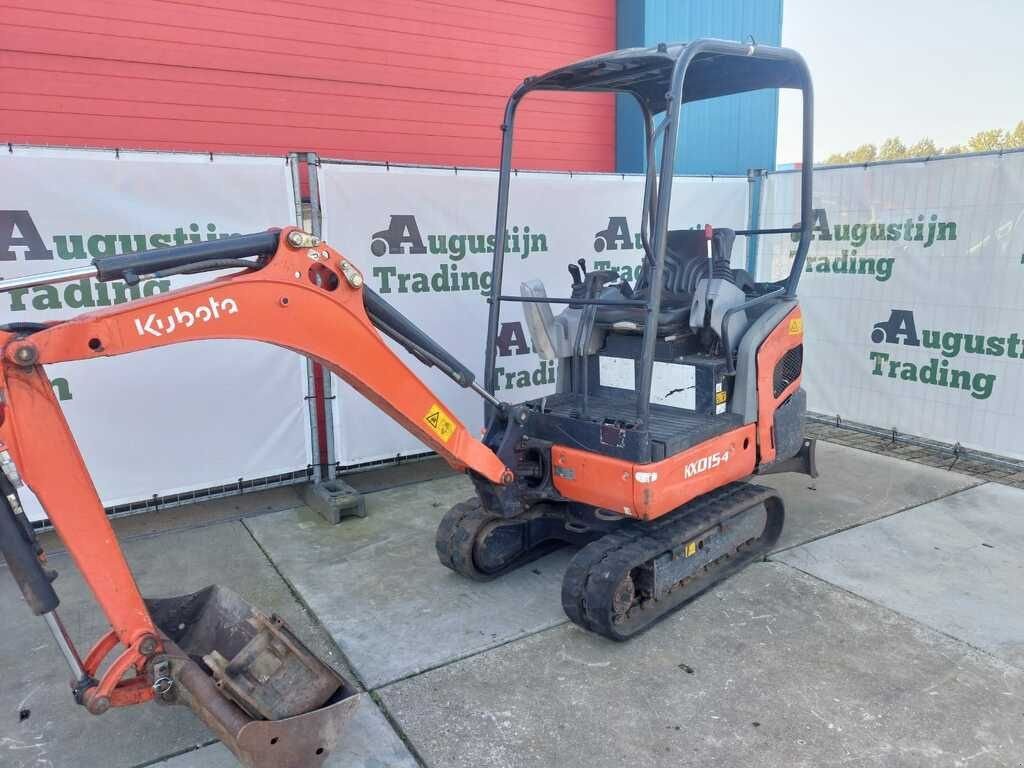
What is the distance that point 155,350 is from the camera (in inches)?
204

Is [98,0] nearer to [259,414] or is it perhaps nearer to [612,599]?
[259,414]

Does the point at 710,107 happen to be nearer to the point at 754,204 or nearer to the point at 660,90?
the point at 754,204

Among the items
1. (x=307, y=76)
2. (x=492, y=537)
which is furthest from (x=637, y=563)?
(x=307, y=76)

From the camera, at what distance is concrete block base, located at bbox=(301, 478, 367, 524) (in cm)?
543

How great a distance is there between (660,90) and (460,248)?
1981mm

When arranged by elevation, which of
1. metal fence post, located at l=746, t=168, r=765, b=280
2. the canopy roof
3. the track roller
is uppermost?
the canopy roof

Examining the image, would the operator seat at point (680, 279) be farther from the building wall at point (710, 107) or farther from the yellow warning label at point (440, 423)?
the building wall at point (710, 107)

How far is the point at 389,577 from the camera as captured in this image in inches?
181

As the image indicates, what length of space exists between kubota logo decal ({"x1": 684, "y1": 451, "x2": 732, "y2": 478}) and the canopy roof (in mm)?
1957

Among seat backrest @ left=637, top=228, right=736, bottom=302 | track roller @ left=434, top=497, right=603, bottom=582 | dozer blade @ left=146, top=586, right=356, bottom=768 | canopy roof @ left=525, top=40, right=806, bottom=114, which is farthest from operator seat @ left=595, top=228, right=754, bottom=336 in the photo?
dozer blade @ left=146, top=586, right=356, bottom=768

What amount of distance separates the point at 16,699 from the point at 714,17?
1012cm

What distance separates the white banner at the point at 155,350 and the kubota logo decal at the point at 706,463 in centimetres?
305

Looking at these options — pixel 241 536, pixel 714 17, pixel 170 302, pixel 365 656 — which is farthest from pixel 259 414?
pixel 714 17

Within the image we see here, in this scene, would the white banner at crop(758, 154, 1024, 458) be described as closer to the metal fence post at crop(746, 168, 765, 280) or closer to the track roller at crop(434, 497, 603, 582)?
the metal fence post at crop(746, 168, 765, 280)
